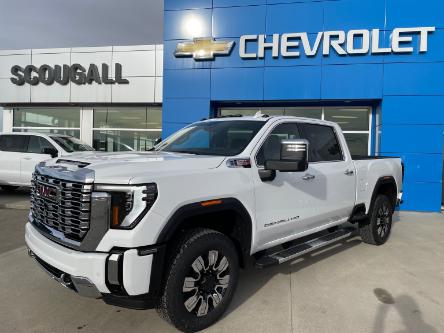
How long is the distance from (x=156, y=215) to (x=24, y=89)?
14.6 metres

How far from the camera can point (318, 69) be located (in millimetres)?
10508

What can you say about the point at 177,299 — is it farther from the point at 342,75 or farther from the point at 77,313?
the point at 342,75

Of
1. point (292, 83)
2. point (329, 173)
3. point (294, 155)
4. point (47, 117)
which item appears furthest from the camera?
point (47, 117)

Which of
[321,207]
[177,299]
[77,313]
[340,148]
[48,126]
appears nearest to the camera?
[177,299]

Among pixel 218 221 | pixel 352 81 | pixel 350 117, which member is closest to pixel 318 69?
pixel 352 81

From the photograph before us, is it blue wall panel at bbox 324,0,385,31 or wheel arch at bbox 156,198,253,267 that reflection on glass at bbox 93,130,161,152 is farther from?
wheel arch at bbox 156,198,253,267

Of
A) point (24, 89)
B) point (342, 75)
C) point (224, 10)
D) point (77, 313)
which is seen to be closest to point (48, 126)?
point (24, 89)

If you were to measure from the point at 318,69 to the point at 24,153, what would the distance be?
8748 millimetres

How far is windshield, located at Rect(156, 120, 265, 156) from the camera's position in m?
3.71

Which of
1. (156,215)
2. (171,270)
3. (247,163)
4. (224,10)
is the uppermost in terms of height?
(224,10)

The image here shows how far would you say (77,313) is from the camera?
3.38 m

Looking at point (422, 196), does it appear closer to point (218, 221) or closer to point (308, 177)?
point (308, 177)

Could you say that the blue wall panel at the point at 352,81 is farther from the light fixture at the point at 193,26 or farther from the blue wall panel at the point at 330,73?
the light fixture at the point at 193,26

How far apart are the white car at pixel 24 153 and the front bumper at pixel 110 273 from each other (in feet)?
25.4
